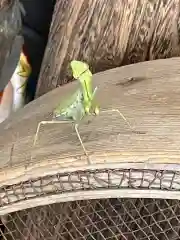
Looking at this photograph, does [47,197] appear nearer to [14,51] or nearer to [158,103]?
[158,103]

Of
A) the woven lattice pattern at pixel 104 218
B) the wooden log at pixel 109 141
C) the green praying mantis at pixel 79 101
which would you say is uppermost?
the green praying mantis at pixel 79 101

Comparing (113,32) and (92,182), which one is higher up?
(113,32)

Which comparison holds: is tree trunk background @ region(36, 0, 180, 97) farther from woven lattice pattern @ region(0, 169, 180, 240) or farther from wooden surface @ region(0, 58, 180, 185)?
woven lattice pattern @ region(0, 169, 180, 240)

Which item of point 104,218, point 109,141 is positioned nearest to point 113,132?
point 109,141

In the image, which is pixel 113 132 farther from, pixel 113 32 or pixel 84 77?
pixel 113 32

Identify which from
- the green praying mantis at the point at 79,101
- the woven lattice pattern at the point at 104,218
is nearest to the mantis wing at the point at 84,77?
the green praying mantis at the point at 79,101

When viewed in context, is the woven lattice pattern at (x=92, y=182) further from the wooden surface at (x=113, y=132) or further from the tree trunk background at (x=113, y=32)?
the tree trunk background at (x=113, y=32)
